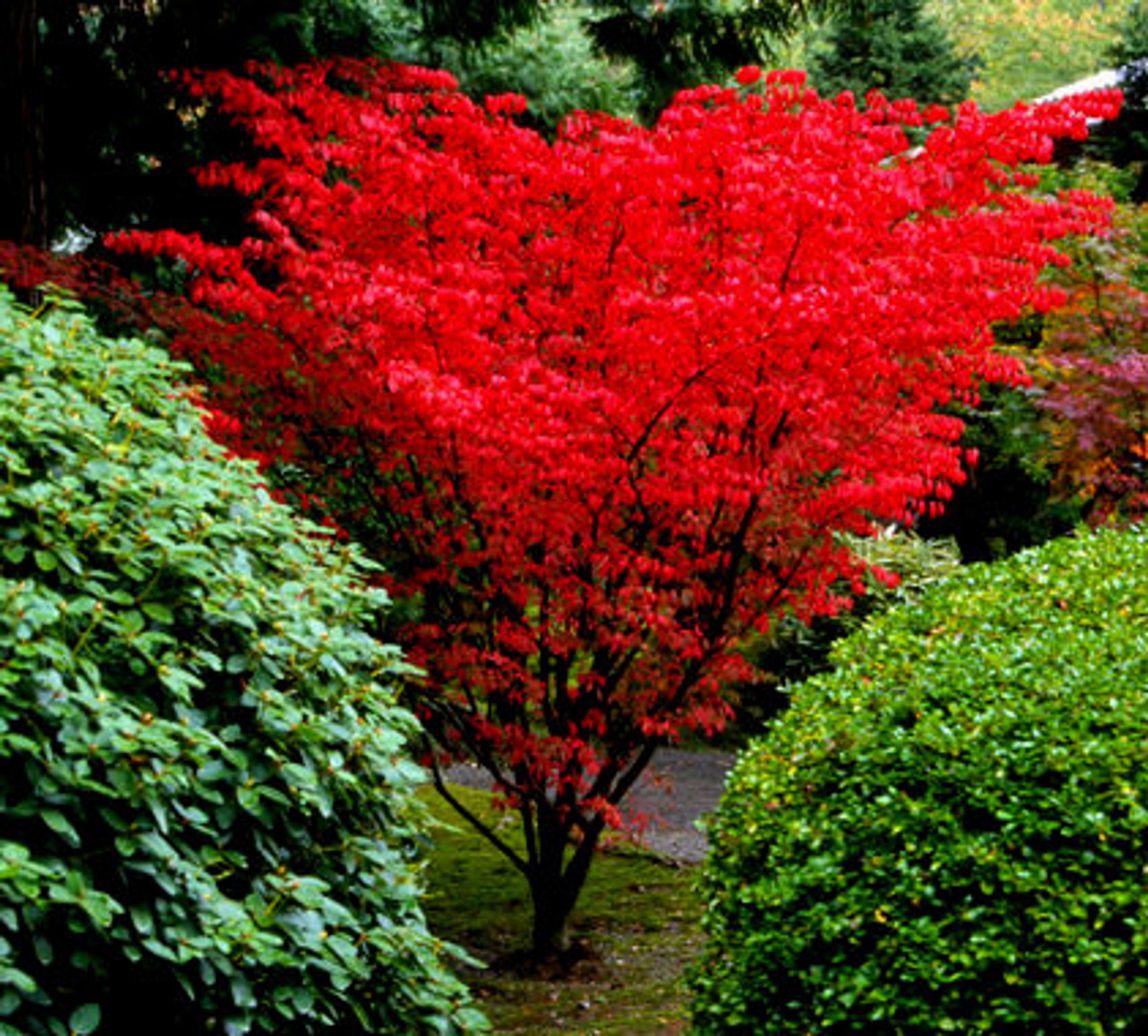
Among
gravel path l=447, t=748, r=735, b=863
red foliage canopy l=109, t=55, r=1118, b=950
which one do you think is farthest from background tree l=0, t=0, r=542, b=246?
gravel path l=447, t=748, r=735, b=863

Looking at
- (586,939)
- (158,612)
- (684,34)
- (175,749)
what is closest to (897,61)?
(684,34)

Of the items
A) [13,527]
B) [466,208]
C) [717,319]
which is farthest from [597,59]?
[13,527]

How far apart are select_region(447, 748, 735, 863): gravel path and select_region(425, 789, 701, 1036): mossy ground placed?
1.68 ft

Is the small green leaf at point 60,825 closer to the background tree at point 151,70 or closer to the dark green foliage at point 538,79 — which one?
the background tree at point 151,70

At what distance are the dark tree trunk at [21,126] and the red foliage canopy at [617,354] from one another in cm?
106

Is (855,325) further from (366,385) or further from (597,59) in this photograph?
(597,59)

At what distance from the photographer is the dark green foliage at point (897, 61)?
84.3 ft

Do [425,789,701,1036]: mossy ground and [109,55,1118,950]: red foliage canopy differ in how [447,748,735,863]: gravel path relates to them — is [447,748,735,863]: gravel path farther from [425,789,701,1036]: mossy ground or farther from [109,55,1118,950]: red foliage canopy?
[109,55,1118,950]: red foliage canopy

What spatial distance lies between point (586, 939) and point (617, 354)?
3.47 m

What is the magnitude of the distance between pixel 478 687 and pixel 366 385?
1648mm

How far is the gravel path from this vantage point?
407 inches

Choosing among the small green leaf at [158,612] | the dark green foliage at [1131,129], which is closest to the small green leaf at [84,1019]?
the small green leaf at [158,612]

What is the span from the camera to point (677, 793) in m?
12.1

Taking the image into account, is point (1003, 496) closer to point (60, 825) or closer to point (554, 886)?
point (554, 886)
